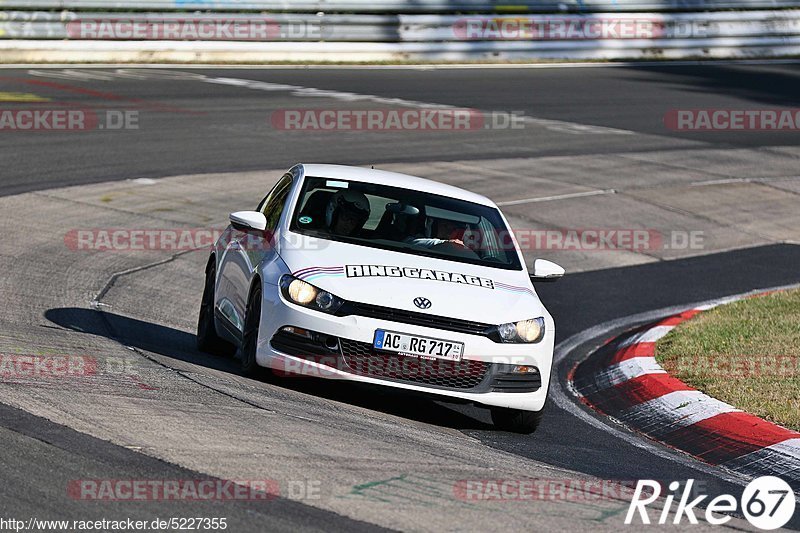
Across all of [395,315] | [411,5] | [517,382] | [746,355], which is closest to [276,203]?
[395,315]

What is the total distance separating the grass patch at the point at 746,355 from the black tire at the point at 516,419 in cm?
137

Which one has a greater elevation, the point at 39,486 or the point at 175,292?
the point at 39,486

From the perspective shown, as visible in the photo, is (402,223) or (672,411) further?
(402,223)

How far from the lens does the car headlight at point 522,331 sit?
25.5ft

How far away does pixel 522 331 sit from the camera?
25.8ft

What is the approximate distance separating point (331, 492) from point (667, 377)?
4.29 meters

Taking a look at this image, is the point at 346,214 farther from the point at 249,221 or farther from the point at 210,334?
the point at 210,334

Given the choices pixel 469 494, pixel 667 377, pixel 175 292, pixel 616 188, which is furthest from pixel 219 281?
pixel 616 188

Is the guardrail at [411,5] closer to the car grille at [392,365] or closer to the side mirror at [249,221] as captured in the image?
the side mirror at [249,221]

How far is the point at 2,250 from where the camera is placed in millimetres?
12016

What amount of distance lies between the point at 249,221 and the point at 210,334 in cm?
122

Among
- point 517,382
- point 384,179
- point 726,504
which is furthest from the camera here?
point 384,179

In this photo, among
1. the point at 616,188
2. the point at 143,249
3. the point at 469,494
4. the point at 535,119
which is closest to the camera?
the point at 469,494

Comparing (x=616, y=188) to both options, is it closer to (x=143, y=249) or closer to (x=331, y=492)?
(x=143, y=249)
